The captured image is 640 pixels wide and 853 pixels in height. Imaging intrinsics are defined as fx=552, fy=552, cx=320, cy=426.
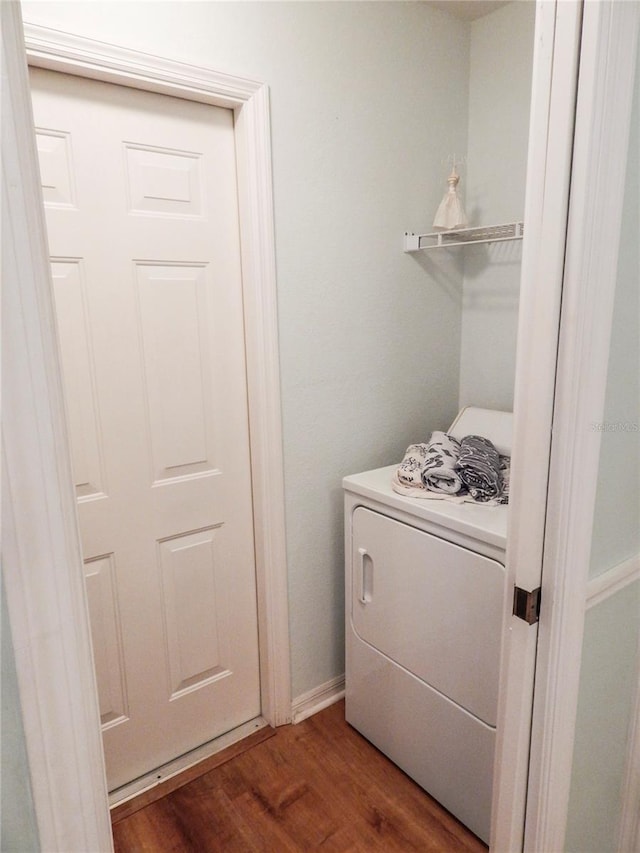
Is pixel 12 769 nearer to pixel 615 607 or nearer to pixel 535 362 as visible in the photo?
pixel 535 362

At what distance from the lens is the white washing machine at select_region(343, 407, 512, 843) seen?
144 cm

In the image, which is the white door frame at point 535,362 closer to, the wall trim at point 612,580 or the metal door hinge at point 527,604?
the metal door hinge at point 527,604

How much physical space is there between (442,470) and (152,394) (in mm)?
891

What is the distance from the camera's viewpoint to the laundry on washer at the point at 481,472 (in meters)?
1.60

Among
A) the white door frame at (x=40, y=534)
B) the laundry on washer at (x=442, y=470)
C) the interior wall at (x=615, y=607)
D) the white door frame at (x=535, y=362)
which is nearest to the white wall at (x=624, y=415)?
the interior wall at (x=615, y=607)

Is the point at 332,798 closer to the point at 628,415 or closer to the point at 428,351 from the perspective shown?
the point at 628,415

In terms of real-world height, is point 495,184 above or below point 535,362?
above

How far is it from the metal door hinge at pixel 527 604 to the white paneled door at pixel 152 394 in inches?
42.1

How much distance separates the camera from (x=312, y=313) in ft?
6.00

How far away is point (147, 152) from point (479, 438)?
1.32 m

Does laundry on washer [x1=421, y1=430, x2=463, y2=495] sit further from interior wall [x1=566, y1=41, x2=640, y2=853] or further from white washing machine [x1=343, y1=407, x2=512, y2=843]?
interior wall [x1=566, y1=41, x2=640, y2=853]

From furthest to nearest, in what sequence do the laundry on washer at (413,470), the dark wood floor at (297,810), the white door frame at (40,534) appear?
the laundry on washer at (413,470) → the dark wood floor at (297,810) → the white door frame at (40,534)

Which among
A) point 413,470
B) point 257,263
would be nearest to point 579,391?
point 413,470

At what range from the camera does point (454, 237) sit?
2.04 metres
